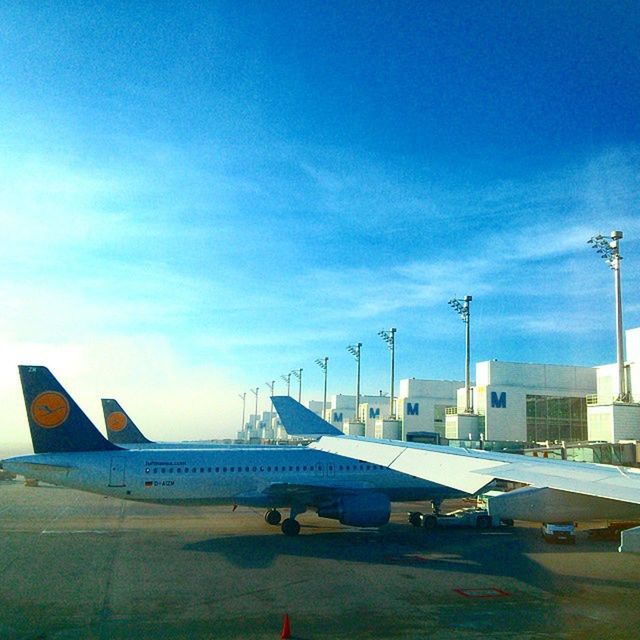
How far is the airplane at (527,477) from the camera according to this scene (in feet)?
32.2

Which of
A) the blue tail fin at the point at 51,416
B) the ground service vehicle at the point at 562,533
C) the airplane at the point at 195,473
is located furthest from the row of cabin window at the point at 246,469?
the ground service vehicle at the point at 562,533

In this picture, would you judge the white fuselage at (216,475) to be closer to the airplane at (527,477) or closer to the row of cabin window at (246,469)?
the row of cabin window at (246,469)

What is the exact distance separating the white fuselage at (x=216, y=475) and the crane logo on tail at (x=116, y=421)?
2586 cm

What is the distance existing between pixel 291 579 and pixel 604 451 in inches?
661

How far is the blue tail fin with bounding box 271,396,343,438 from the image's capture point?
30.4 metres

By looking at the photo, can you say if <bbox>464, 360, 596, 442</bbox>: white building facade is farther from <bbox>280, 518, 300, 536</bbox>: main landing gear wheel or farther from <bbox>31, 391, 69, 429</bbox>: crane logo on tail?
<bbox>31, 391, 69, 429</bbox>: crane logo on tail

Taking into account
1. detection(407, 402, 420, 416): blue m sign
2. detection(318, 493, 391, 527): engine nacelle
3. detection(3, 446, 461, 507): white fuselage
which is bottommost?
detection(318, 493, 391, 527): engine nacelle

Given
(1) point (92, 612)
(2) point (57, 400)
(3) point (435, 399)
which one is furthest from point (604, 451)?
(3) point (435, 399)

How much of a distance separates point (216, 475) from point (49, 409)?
25.5 feet

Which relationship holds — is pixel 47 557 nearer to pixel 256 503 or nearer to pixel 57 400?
pixel 57 400

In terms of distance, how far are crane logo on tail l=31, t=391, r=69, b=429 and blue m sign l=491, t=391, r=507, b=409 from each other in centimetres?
3577

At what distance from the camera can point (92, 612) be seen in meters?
15.1

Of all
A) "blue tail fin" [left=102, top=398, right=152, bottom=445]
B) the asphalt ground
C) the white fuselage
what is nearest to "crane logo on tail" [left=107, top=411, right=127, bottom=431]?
"blue tail fin" [left=102, top=398, right=152, bottom=445]

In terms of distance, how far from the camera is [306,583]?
1830 cm
